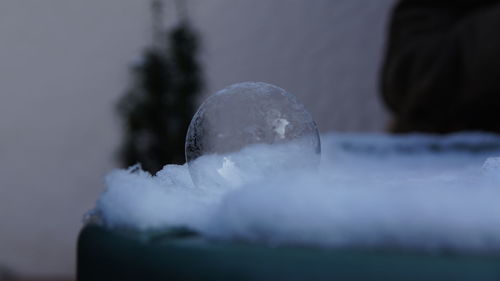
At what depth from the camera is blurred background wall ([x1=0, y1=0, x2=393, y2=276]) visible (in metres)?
1.90

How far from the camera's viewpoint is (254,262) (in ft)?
0.51

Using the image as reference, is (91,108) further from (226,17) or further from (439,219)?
(439,219)

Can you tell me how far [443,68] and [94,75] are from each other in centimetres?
145

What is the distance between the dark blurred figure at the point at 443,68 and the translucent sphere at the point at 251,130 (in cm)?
72

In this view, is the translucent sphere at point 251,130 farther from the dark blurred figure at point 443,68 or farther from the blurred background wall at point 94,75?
the blurred background wall at point 94,75

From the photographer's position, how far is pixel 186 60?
1.58 metres

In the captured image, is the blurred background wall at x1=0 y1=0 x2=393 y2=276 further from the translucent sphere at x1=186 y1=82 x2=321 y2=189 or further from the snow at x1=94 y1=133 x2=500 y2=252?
the snow at x1=94 y1=133 x2=500 y2=252

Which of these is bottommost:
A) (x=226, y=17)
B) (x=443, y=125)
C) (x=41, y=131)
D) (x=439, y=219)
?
(x=439, y=219)

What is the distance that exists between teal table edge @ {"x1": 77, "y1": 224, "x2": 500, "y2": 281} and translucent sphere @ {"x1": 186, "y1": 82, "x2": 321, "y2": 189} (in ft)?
0.34

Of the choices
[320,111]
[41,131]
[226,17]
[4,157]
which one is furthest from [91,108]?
[320,111]

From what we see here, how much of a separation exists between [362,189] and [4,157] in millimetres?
2174

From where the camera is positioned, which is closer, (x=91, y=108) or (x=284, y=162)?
(x=284, y=162)

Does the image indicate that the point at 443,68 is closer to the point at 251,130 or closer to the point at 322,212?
the point at 251,130

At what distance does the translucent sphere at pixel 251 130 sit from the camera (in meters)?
0.29
